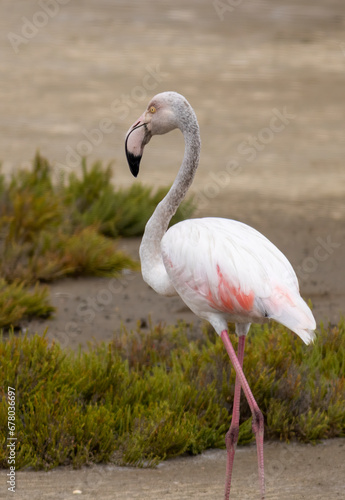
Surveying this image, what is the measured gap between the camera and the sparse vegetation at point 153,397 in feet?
17.6

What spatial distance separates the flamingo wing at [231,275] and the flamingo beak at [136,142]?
42cm

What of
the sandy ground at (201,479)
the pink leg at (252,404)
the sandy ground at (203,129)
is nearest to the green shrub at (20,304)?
the sandy ground at (203,129)

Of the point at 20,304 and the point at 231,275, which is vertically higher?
the point at 231,275

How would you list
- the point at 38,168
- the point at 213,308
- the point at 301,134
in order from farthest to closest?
the point at 301,134 < the point at 38,168 < the point at 213,308

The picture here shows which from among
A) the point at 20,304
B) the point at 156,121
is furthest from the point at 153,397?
the point at 20,304

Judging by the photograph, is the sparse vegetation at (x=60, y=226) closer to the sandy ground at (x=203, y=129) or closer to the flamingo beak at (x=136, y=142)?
the sandy ground at (x=203, y=129)

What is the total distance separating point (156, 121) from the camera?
17.1 ft

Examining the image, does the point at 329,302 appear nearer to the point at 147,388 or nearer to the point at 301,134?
the point at 147,388

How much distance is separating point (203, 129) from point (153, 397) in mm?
8265

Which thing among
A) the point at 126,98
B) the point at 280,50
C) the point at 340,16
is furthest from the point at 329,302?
the point at 340,16

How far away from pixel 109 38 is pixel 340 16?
5.36 meters

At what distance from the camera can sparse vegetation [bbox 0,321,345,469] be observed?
5.35 m

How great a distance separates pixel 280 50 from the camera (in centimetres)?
1809

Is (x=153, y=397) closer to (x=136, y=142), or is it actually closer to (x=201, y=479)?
(x=201, y=479)
